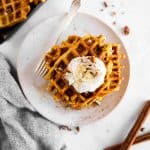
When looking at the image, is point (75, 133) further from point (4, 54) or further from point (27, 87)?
point (4, 54)

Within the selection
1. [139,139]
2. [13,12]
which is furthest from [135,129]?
[13,12]

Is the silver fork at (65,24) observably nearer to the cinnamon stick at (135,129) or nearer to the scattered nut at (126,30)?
the scattered nut at (126,30)

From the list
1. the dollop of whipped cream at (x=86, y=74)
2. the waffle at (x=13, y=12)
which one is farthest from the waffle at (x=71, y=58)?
the waffle at (x=13, y=12)

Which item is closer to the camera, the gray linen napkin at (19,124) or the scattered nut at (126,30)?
the gray linen napkin at (19,124)

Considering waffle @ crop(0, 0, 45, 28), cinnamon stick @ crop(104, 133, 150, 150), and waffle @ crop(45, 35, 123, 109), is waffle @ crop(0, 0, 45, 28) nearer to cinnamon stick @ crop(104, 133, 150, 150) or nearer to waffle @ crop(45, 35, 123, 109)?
waffle @ crop(45, 35, 123, 109)

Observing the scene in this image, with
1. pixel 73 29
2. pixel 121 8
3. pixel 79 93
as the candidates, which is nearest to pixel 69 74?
pixel 79 93

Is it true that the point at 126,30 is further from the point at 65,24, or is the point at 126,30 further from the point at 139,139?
the point at 139,139

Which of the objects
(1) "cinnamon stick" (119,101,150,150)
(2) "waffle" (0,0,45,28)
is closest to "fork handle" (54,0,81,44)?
(2) "waffle" (0,0,45,28)
